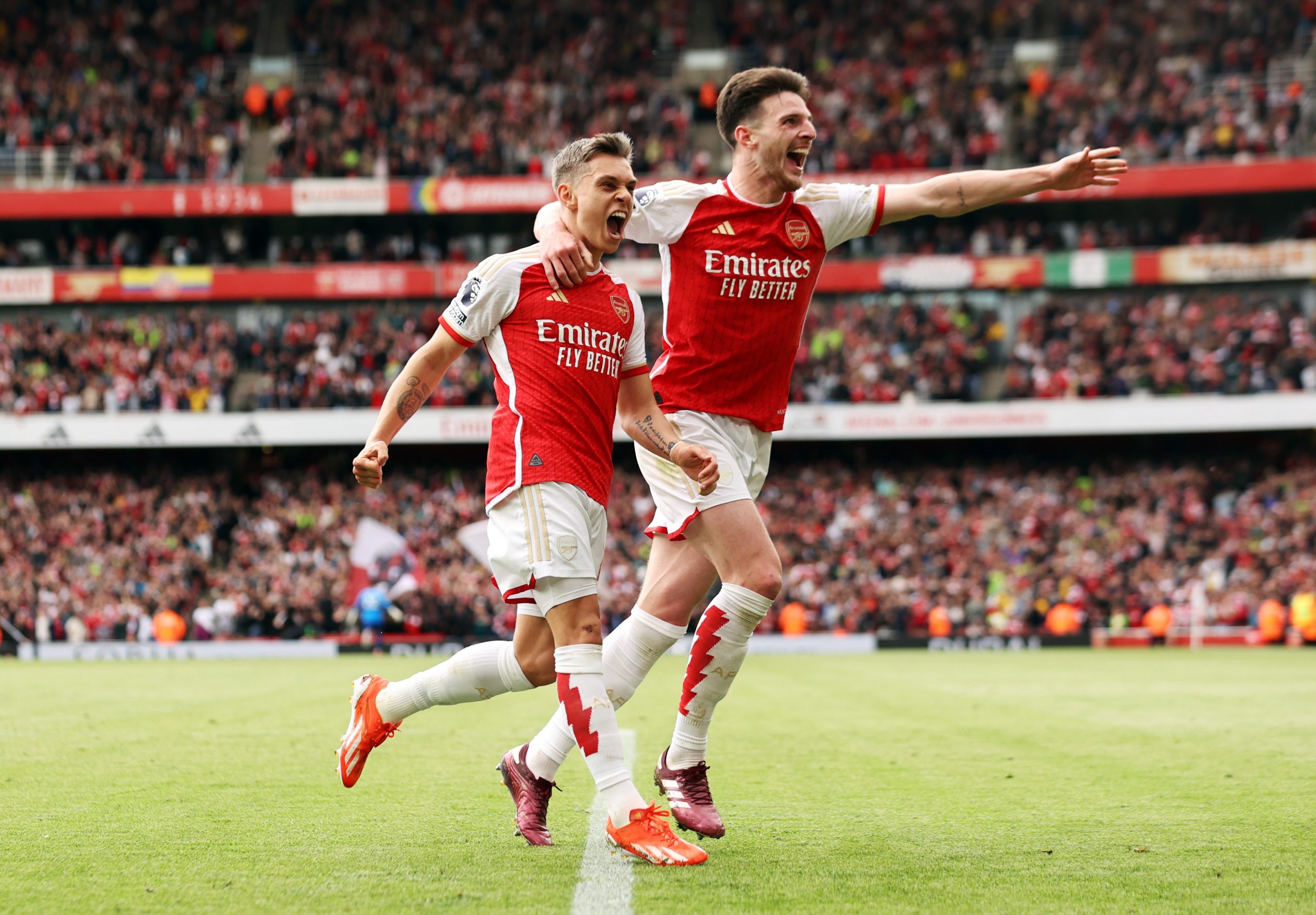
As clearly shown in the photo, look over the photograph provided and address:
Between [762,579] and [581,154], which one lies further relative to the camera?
[762,579]

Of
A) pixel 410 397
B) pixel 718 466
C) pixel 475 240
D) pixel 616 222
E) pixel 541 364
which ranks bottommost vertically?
pixel 718 466

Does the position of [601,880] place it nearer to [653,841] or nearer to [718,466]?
[653,841]

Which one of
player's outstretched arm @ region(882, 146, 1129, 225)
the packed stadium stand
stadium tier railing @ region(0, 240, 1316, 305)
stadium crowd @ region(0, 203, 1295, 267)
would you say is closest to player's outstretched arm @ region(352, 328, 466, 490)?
player's outstretched arm @ region(882, 146, 1129, 225)

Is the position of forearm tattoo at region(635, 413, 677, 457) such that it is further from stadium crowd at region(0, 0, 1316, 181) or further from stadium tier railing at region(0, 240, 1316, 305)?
stadium crowd at region(0, 0, 1316, 181)

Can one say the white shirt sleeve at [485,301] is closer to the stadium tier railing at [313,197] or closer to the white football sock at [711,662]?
the white football sock at [711,662]

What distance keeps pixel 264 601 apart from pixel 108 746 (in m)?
19.2

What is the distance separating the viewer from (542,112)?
111 ft

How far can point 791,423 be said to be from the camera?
98.3ft

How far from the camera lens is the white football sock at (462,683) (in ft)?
16.3

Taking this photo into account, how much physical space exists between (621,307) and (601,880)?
206 centimetres

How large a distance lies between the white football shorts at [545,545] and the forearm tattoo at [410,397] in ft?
1.55

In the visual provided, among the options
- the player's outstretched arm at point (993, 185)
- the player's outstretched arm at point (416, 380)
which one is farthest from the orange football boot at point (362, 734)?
the player's outstretched arm at point (993, 185)

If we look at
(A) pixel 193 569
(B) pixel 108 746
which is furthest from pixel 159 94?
(B) pixel 108 746

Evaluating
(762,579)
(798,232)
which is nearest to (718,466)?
(762,579)
